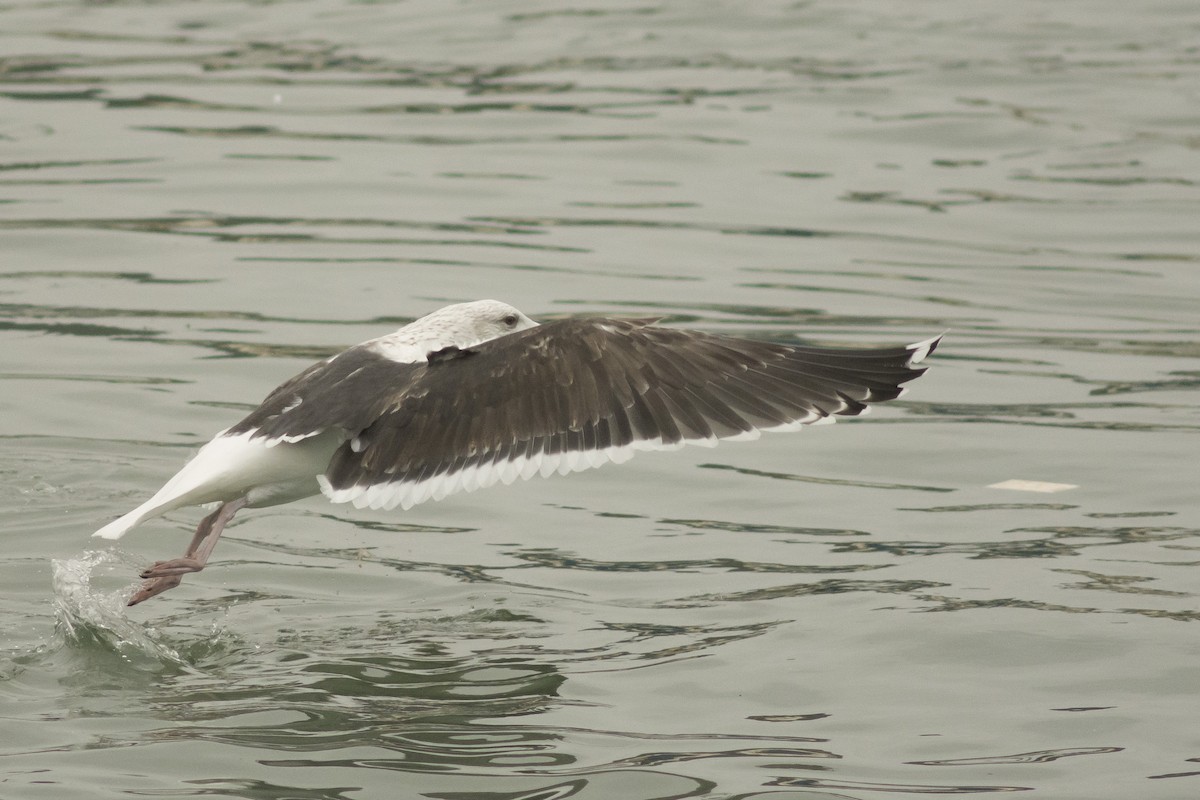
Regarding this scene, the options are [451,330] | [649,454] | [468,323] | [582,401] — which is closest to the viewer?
[582,401]

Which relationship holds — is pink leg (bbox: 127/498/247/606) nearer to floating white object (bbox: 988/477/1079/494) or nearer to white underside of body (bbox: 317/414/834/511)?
white underside of body (bbox: 317/414/834/511)

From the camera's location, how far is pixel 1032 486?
892cm

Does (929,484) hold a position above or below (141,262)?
below

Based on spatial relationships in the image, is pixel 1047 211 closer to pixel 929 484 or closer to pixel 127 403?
pixel 929 484

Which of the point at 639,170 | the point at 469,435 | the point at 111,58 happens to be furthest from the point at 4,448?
the point at 111,58

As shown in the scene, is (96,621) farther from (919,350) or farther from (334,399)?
(919,350)

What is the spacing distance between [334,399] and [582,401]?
95cm

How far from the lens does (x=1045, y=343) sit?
11.4 meters

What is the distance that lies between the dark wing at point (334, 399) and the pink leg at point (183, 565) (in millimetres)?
338

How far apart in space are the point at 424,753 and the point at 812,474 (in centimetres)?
387

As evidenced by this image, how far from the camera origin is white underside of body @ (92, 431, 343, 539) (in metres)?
6.75

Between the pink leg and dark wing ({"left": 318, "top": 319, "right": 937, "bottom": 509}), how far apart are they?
50 centimetres

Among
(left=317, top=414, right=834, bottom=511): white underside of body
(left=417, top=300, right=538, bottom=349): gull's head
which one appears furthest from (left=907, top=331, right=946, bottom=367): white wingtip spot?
(left=417, top=300, right=538, bottom=349): gull's head

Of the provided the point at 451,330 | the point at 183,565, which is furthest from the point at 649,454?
the point at 183,565
